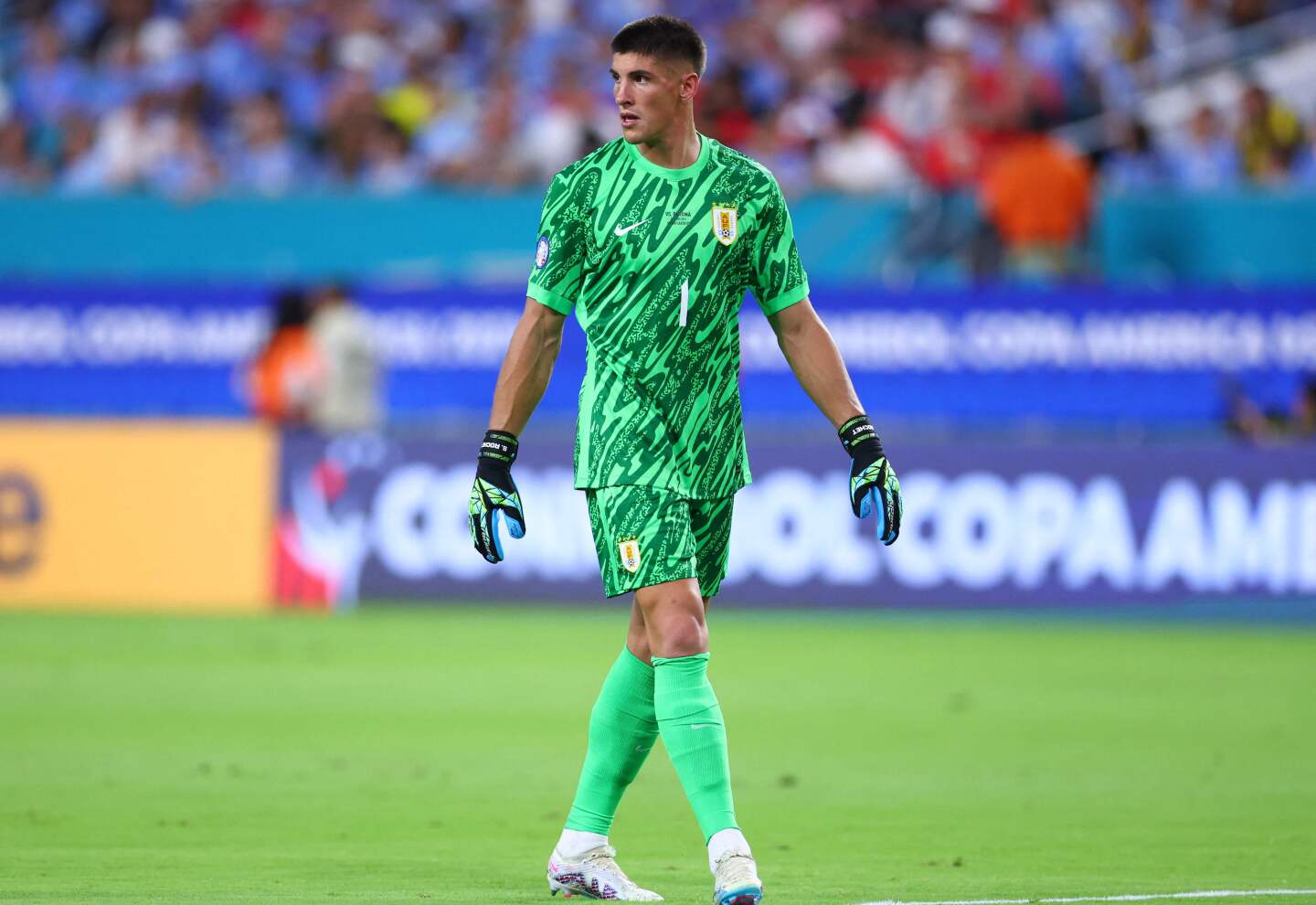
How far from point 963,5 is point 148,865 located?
17092 mm

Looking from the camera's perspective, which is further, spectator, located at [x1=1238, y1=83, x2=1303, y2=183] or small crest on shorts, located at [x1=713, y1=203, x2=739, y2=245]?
spectator, located at [x1=1238, y1=83, x2=1303, y2=183]

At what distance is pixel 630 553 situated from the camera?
6332mm

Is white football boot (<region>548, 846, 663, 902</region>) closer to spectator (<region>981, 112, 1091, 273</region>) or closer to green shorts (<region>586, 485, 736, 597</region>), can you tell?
green shorts (<region>586, 485, 736, 597</region>)

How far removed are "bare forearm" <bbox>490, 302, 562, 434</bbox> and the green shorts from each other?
13.1 inches

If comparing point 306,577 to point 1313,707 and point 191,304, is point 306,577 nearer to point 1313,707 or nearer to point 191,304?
point 191,304

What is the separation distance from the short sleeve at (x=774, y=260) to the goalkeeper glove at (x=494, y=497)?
0.90 metres

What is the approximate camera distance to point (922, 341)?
779 inches

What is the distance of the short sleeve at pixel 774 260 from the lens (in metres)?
6.59

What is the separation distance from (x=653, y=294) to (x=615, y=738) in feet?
4.50

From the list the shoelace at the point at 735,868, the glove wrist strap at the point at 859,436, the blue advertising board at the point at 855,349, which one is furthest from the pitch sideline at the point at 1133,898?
the blue advertising board at the point at 855,349

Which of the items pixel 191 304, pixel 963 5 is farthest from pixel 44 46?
pixel 963 5

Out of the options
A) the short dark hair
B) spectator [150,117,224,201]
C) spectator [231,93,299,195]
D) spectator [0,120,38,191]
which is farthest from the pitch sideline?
spectator [0,120,38,191]

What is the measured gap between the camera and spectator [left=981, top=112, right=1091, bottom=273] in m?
19.5

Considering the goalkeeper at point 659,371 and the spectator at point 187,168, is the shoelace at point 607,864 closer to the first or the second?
the goalkeeper at point 659,371
